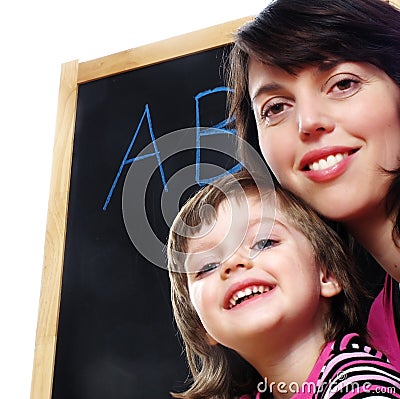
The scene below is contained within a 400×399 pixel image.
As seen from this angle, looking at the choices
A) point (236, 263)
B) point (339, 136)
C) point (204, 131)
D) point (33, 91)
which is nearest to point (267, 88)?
point (339, 136)

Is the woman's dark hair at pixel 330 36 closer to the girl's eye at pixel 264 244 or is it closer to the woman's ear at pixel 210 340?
the girl's eye at pixel 264 244

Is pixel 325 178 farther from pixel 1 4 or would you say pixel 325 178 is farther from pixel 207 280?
pixel 1 4

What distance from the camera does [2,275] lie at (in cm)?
165

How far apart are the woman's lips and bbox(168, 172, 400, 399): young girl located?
2.9 inches

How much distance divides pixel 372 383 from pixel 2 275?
1123 mm

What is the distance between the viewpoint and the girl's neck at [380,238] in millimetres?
898

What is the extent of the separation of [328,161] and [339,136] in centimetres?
3

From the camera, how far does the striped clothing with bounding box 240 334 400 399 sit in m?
0.74

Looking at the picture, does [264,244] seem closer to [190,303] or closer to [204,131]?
[190,303]

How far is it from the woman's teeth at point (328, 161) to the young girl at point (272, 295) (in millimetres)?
76

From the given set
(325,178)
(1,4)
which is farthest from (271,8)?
(1,4)
